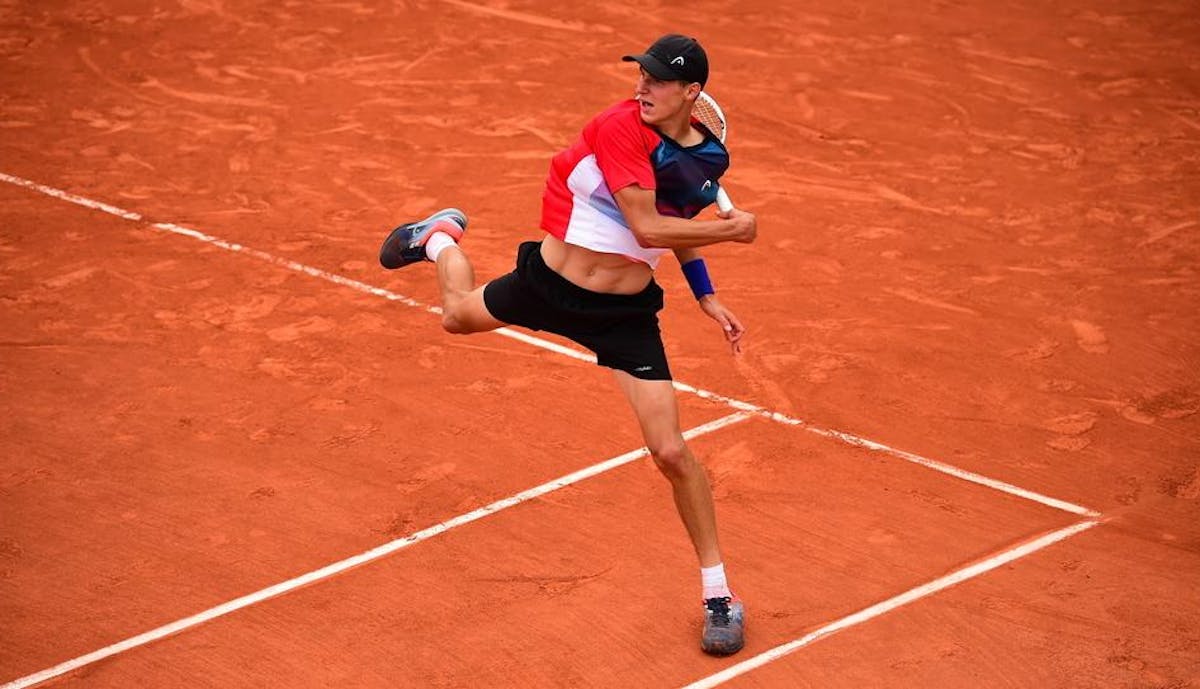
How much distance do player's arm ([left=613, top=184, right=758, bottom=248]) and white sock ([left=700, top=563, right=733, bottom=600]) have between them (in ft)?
4.76

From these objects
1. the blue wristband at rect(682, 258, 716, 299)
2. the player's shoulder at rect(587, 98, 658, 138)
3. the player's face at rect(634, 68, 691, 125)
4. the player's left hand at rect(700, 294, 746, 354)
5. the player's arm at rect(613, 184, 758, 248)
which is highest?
the player's face at rect(634, 68, 691, 125)

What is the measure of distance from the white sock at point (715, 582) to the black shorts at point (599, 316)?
2.85 ft

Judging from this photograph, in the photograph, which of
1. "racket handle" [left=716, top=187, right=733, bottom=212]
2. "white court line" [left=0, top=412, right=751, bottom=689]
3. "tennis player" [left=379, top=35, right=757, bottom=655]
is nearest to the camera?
"tennis player" [left=379, top=35, right=757, bottom=655]

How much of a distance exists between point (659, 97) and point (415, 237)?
208cm

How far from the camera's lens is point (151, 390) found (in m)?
9.13

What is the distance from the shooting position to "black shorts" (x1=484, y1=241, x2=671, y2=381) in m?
6.55

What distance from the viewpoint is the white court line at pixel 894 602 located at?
648 cm

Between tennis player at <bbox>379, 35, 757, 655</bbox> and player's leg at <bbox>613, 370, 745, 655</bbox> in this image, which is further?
player's leg at <bbox>613, 370, 745, 655</bbox>

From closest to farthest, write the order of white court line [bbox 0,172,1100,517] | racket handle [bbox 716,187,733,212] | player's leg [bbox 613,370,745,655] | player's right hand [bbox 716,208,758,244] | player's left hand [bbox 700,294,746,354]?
player's right hand [bbox 716,208,758,244] → racket handle [bbox 716,187,733,212] → player's leg [bbox 613,370,745,655] → player's left hand [bbox 700,294,746,354] → white court line [bbox 0,172,1100,517]

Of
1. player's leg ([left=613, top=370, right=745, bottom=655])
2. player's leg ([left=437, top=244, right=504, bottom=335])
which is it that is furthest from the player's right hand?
player's leg ([left=437, top=244, right=504, bottom=335])

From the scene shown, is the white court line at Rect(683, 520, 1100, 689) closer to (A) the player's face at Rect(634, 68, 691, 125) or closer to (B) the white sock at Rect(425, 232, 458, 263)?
(A) the player's face at Rect(634, 68, 691, 125)

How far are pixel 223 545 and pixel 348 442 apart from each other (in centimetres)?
123

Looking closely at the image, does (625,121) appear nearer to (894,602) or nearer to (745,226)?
(745,226)

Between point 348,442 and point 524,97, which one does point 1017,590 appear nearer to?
point 348,442
